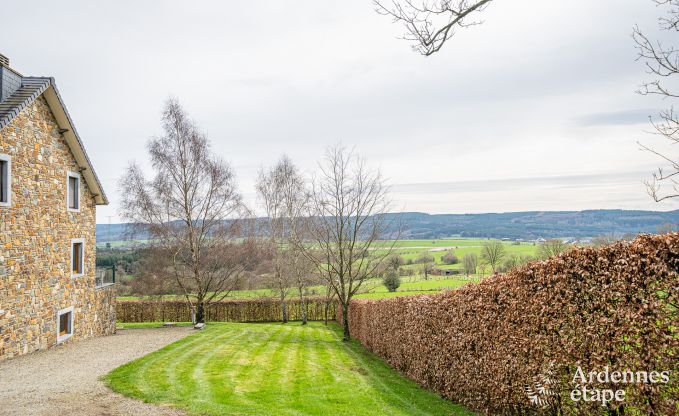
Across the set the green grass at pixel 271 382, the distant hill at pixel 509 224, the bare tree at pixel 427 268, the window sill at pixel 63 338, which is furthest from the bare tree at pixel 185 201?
the distant hill at pixel 509 224

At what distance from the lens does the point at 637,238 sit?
4418 mm

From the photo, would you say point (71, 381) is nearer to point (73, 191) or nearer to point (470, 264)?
point (73, 191)

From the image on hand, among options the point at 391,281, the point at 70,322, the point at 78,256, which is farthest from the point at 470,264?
the point at 70,322

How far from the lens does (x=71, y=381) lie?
9992 millimetres

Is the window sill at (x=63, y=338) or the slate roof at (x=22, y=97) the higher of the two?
the slate roof at (x=22, y=97)

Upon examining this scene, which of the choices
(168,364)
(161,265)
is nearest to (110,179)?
(161,265)

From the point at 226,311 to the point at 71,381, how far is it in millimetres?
22317

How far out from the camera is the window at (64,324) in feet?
51.9

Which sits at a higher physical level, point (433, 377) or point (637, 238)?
point (637, 238)

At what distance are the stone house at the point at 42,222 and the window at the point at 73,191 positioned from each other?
0.04 m

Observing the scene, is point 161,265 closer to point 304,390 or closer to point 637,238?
point 304,390

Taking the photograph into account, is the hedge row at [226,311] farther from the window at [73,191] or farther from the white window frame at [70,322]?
the window at [73,191]

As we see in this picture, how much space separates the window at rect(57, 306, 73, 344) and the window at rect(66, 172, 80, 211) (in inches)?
162

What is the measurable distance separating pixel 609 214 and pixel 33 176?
49052 millimetres
